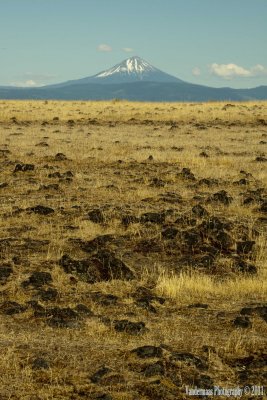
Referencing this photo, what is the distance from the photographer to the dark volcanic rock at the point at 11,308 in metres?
8.38

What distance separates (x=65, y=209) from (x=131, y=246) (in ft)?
10.9

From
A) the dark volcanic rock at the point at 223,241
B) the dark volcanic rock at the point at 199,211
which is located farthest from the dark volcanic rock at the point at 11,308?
the dark volcanic rock at the point at 199,211

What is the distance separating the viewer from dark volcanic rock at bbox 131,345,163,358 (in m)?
6.96

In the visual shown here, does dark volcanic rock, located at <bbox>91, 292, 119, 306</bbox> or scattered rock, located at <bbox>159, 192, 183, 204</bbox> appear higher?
scattered rock, located at <bbox>159, 192, 183, 204</bbox>

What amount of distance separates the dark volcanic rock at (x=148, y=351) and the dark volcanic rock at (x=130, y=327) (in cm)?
62

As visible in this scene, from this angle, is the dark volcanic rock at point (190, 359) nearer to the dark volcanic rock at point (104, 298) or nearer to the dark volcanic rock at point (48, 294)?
the dark volcanic rock at point (104, 298)

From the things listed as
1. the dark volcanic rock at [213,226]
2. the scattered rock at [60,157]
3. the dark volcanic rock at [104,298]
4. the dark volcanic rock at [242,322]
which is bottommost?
the dark volcanic rock at [104,298]

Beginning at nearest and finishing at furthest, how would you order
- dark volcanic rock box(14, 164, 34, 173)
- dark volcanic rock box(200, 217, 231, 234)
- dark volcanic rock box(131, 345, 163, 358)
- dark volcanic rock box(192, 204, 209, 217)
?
dark volcanic rock box(131, 345, 163, 358) → dark volcanic rock box(200, 217, 231, 234) → dark volcanic rock box(192, 204, 209, 217) → dark volcanic rock box(14, 164, 34, 173)

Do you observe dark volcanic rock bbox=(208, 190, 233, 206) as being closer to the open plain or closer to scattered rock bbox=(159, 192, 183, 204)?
the open plain

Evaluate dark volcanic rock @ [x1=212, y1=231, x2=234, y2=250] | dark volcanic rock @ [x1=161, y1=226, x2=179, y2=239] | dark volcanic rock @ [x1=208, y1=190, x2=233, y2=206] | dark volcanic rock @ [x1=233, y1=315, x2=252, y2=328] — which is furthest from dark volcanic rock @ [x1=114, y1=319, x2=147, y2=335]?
dark volcanic rock @ [x1=208, y1=190, x2=233, y2=206]

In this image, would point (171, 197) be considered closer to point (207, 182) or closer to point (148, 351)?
point (207, 182)

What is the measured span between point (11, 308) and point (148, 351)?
2.45 meters

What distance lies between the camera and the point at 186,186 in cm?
1842

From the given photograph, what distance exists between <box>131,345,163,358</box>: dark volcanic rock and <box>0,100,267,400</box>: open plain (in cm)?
1
